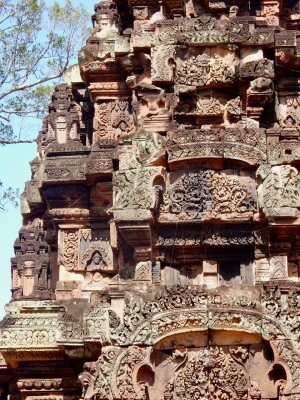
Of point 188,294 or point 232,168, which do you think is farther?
point 232,168

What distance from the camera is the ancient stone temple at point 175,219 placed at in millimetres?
13945

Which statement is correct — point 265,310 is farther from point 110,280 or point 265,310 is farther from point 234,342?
point 110,280

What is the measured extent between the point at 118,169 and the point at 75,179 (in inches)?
42.3

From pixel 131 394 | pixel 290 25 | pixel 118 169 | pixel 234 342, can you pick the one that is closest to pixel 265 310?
pixel 234 342

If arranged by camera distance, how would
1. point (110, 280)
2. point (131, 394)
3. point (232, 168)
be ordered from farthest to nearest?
point (110, 280) < point (232, 168) < point (131, 394)

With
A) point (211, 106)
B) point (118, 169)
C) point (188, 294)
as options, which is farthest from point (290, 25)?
point (188, 294)

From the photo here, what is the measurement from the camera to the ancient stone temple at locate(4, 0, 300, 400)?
45.8 ft

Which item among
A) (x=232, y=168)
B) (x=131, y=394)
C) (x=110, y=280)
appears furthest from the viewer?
(x=110, y=280)

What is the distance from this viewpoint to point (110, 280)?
16703mm

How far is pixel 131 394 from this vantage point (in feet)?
45.1

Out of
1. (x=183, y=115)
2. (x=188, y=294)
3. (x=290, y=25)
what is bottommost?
(x=188, y=294)

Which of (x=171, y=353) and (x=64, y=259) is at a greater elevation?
(x=64, y=259)

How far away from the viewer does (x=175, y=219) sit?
1551cm

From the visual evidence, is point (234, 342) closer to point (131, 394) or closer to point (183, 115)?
point (131, 394)
